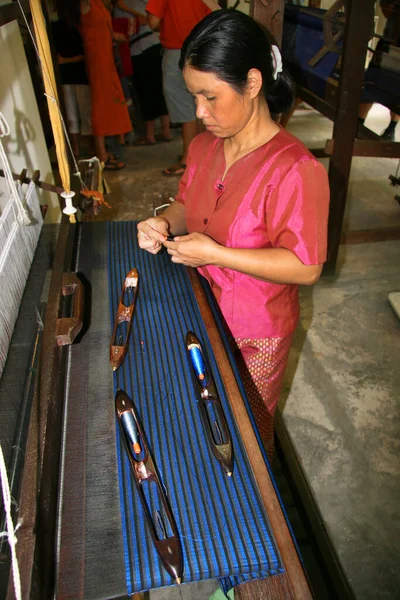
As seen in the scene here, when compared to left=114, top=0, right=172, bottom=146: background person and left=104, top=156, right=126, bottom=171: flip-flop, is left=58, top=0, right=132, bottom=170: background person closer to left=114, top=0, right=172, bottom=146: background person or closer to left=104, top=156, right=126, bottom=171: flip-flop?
left=104, top=156, right=126, bottom=171: flip-flop

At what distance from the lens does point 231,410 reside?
Answer: 943 millimetres

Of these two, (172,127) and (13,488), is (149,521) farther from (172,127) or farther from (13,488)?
(172,127)

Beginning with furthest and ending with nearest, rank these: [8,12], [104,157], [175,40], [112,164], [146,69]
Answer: [146,69] < [112,164] < [104,157] < [175,40] < [8,12]

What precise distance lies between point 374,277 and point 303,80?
1663 millimetres

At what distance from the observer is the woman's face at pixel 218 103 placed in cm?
105

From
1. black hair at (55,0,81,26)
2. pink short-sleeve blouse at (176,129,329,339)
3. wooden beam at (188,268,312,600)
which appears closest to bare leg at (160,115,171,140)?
black hair at (55,0,81,26)

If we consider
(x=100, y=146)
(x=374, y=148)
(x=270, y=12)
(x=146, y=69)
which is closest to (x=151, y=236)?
(x=270, y=12)

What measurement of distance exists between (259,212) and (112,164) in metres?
4.53

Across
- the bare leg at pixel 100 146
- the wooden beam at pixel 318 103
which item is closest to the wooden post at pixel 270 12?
the wooden beam at pixel 318 103

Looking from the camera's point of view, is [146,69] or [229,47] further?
[146,69]

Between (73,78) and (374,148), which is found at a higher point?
(73,78)

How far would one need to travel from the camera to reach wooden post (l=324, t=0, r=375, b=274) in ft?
7.48

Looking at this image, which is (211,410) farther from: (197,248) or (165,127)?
(165,127)

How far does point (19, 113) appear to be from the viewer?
2.30 m
